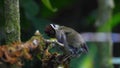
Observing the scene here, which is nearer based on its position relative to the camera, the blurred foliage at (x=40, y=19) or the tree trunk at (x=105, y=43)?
the blurred foliage at (x=40, y=19)


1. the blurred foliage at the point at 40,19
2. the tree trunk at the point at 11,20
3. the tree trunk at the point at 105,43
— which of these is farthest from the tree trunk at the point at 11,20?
the tree trunk at the point at 105,43

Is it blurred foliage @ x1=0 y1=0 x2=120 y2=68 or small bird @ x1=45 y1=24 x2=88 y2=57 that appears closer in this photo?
small bird @ x1=45 y1=24 x2=88 y2=57

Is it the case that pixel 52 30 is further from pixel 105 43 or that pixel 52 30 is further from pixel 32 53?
pixel 105 43

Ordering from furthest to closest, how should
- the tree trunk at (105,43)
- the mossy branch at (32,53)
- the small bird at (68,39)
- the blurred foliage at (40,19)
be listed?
the tree trunk at (105,43)
the blurred foliage at (40,19)
the small bird at (68,39)
the mossy branch at (32,53)

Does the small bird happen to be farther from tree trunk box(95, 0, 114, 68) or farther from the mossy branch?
tree trunk box(95, 0, 114, 68)

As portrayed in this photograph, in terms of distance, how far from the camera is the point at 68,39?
1222 millimetres

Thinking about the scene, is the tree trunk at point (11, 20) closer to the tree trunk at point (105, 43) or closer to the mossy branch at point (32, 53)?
the mossy branch at point (32, 53)

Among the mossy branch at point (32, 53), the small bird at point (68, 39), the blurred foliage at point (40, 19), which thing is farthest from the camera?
the blurred foliage at point (40, 19)

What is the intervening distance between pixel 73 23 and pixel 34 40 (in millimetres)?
2934

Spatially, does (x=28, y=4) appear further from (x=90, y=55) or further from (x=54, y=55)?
(x=54, y=55)

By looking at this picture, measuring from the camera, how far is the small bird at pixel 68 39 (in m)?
1.20

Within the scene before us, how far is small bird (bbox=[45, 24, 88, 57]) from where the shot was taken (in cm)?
120

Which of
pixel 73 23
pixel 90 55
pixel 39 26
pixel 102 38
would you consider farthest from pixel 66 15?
pixel 39 26

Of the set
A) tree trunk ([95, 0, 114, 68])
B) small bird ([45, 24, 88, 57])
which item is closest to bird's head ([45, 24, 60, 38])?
small bird ([45, 24, 88, 57])
